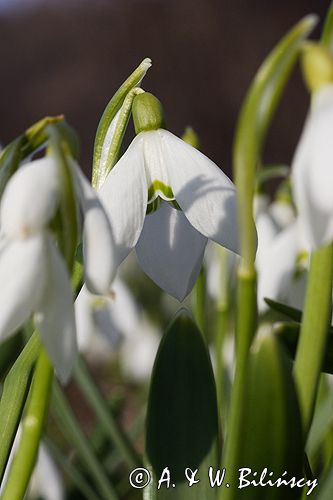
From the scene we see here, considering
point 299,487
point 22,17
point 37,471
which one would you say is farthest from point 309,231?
point 22,17

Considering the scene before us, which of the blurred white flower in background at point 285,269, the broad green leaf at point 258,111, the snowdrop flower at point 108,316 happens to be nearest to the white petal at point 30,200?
the broad green leaf at point 258,111

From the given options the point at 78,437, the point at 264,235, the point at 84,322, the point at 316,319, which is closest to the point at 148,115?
the point at 316,319

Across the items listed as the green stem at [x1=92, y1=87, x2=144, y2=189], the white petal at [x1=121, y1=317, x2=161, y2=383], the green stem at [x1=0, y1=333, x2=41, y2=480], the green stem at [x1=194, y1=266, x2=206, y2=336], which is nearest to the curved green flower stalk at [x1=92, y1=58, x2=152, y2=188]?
the green stem at [x1=92, y1=87, x2=144, y2=189]

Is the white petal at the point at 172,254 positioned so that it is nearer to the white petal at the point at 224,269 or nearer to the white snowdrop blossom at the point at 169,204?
the white snowdrop blossom at the point at 169,204

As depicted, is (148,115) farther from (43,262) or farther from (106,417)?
(106,417)

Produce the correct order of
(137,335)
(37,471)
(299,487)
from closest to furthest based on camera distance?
(299,487)
(37,471)
(137,335)

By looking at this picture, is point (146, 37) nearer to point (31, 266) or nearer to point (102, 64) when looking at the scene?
point (102, 64)
